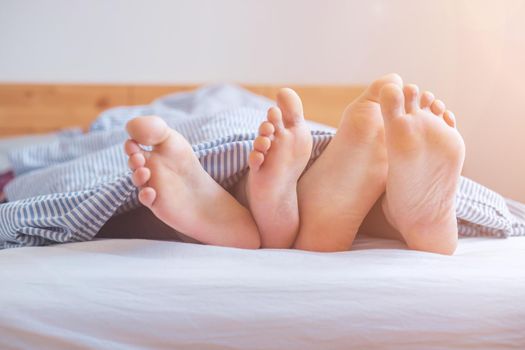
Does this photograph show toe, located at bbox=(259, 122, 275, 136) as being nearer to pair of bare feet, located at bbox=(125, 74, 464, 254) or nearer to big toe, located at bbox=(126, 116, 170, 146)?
pair of bare feet, located at bbox=(125, 74, 464, 254)

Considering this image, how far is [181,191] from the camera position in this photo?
2.15 ft

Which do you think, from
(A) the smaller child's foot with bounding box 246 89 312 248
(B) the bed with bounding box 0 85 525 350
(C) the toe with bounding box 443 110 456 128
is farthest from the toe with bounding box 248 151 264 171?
(C) the toe with bounding box 443 110 456 128

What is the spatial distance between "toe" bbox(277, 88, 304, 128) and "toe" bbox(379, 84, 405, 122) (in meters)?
0.09

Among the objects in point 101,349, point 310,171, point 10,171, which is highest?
point 310,171

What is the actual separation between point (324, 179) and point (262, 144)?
0.10 meters

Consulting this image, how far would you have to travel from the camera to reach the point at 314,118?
1.86m

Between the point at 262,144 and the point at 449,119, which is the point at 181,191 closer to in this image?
the point at 262,144

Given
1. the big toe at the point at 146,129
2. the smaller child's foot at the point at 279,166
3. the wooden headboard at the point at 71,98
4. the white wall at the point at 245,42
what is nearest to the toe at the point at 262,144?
the smaller child's foot at the point at 279,166

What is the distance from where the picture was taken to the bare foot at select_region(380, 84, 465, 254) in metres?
0.63

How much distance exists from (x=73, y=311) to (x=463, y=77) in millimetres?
1426

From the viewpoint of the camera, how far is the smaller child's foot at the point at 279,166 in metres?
0.66

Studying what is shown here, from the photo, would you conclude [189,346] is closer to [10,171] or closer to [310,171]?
[310,171]

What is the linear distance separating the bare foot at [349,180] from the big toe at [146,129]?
195 mm

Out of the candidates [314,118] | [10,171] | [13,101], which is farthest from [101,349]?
[13,101]
